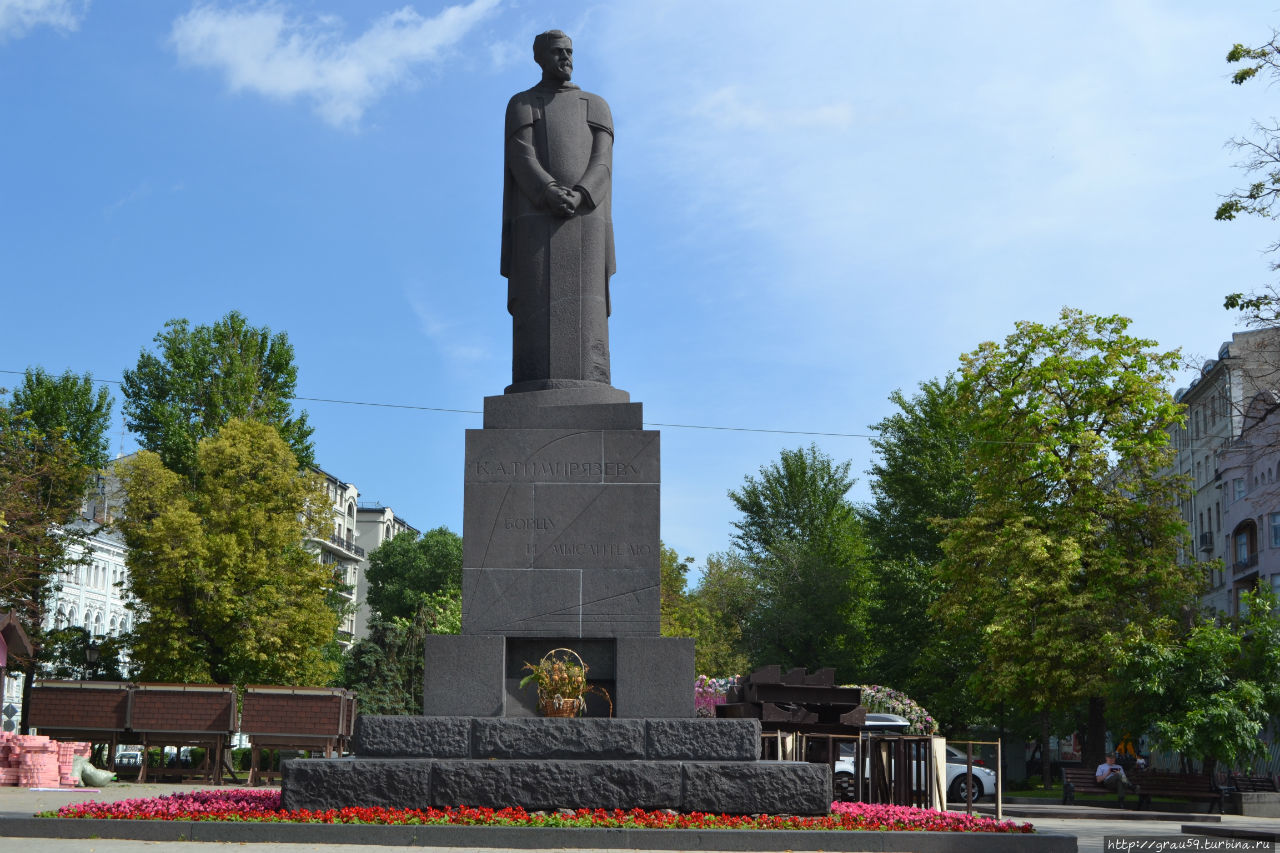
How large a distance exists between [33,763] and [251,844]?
52.8ft

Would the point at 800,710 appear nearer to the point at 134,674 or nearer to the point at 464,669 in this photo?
the point at 464,669

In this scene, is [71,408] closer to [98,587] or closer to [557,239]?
[98,587]

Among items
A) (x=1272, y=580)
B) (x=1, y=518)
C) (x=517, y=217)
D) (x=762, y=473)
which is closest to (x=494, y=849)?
(x=517, y=217)

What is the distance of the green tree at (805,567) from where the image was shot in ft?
186

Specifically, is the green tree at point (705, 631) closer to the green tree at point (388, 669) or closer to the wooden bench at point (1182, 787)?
the green tree at point (388, 669)

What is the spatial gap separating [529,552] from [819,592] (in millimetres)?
45092

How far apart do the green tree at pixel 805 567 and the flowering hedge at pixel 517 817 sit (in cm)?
4024

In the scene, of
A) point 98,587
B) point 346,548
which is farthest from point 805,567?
point 346,548

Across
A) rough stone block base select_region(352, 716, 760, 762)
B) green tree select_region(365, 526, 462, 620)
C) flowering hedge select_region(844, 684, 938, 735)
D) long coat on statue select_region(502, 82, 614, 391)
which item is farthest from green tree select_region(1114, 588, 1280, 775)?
green tree select_region(365, 526, 462, 620)

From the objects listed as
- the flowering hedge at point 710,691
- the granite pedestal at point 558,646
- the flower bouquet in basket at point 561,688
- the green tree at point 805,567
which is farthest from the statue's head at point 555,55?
the green tree at point 805,567

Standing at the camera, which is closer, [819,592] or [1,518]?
[1,518]

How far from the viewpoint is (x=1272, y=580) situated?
2181 inches

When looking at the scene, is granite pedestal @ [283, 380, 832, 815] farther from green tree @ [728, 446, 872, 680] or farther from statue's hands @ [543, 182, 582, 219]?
green tree @ [728, 446, 872, 680]

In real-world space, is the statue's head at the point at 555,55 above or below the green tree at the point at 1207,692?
above
